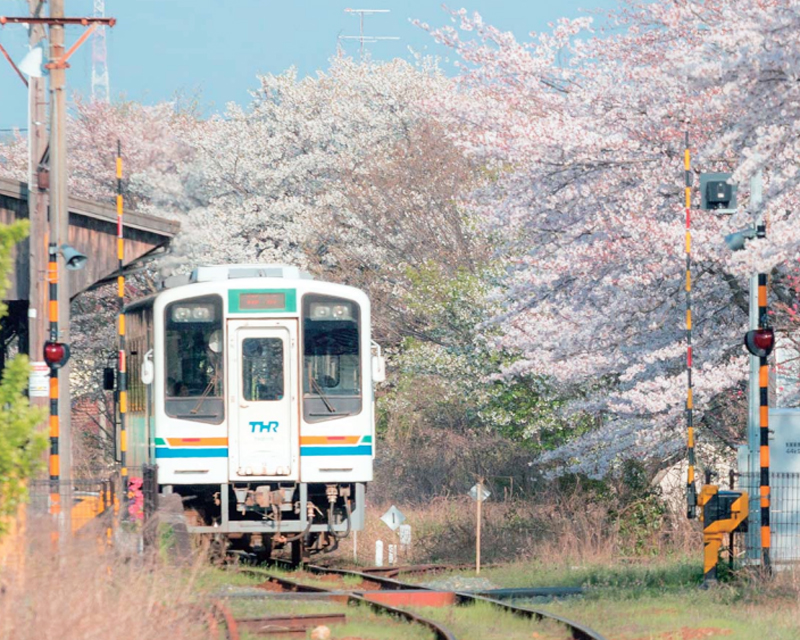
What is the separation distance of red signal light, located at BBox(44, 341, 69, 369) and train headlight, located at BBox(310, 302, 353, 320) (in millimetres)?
2777

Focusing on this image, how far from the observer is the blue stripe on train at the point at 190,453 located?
1450 cm

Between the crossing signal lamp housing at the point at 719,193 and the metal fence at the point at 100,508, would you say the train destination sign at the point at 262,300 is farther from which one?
the crossing signal lamp housing at the point at 719,193

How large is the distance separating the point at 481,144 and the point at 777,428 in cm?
616

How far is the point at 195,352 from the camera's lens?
14.8m

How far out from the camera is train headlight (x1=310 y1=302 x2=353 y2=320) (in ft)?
49.0

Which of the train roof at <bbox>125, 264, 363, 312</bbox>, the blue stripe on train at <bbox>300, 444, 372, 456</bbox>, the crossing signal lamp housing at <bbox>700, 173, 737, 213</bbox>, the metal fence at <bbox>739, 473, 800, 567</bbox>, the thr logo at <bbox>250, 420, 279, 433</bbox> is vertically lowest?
the metal fence at <bbox>739, 473, 800, 567</bbox>

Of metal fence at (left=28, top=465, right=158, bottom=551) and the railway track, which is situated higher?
metal fence at (left=28, top=465, right=158, bottom=551)

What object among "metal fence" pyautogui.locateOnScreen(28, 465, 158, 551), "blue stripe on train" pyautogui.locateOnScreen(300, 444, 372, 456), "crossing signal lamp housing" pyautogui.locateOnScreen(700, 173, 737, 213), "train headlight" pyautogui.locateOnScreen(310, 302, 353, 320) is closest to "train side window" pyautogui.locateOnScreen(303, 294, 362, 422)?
"train headlight" pyautogui.locateOnScreen(310, 302, 353, 320)

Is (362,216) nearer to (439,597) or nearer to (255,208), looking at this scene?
(255,208)

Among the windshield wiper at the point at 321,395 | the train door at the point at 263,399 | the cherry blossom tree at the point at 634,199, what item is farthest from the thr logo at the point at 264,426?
the cherry blossom tree at the point at 634,199

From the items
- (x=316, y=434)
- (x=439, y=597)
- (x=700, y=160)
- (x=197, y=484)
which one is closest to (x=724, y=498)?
(x=439, y=597)

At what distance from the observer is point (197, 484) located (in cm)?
1463

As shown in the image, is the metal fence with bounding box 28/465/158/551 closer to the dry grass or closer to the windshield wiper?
the dry grass

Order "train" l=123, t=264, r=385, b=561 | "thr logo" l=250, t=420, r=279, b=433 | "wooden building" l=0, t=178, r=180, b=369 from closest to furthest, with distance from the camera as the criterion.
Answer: "train" l=123, t=264, r=385, b=561
"thr logo" l=250, t=420, r=279, b=433
"wooden building" l=0, t=178, r=180, b=369
